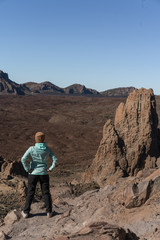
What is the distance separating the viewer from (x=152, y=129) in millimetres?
14695

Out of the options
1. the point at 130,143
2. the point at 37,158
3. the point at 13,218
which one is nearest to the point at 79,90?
the point at 130,143

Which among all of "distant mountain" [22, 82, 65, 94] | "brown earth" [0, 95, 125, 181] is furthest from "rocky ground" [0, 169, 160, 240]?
"distant mountain" [22, 82, 65, 94]

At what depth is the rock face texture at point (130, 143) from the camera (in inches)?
521

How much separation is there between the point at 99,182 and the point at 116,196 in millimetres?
6668

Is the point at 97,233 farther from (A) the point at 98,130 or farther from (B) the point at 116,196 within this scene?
(A) the point at 98,130

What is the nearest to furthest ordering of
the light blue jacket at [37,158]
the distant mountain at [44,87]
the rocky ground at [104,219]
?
the rocky ground at [104,219] < the light blue jacket at [37,158] < the distant mountain at [44,87]

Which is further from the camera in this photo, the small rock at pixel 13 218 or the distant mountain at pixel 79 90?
the distant mountain at pixel 79 90

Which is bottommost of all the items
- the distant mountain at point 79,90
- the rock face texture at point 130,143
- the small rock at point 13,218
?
the small rock at point 13,218

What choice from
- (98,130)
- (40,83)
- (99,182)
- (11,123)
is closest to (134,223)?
(99,182)

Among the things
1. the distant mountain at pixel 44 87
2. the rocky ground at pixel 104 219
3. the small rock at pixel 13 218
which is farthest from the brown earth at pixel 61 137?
the distant mountain at pixel 44 87

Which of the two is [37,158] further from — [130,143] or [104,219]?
[130,143]

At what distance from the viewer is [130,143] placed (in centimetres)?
1393

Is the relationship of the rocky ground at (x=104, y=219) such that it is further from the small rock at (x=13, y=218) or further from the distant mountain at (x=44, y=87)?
the distant mountain at (x=44, y=87)

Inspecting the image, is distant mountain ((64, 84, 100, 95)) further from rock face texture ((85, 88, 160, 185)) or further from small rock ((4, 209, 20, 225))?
small rock ((4, 209, 20, 225))
